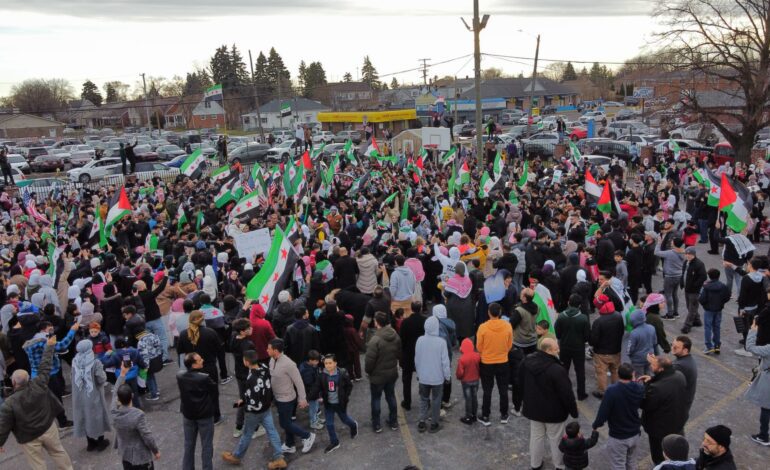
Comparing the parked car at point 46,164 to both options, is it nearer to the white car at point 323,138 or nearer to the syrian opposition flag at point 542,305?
the white car at point 323,138

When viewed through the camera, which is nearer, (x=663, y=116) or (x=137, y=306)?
(x=137, y=306)

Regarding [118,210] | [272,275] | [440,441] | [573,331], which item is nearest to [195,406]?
[272,275]

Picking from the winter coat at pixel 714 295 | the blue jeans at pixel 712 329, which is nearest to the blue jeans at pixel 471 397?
the winter coat at pixel 714 295

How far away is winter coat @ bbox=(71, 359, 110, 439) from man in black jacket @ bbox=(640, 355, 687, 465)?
6.31 meters

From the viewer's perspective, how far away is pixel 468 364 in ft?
23.1

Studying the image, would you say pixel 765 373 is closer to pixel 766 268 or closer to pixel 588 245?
pixel 766 268

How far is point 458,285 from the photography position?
8711mm

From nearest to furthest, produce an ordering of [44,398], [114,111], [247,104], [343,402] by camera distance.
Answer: [44,398] < [343,402] < [247,104] < [114,111]

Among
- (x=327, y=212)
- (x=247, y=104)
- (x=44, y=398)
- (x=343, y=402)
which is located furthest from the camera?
(x=247, y=104)

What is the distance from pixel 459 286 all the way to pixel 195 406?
13.7ft

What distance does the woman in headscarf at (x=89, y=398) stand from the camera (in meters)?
7.11

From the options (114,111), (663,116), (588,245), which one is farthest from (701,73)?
(114,111)

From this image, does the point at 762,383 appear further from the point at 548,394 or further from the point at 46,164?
the point at 46,164

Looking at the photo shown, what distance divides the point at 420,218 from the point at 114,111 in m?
111
